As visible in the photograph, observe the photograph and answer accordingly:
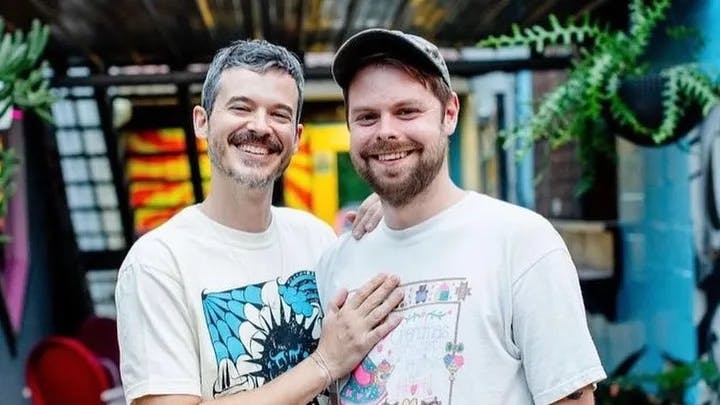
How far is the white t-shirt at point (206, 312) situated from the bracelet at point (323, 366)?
10cm

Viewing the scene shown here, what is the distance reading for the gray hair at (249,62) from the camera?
1.94 meters

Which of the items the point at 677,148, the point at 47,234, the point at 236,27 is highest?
the point at 236,27

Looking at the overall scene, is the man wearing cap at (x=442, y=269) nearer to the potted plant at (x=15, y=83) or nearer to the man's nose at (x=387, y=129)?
the man's nose at (x=387, y=129)

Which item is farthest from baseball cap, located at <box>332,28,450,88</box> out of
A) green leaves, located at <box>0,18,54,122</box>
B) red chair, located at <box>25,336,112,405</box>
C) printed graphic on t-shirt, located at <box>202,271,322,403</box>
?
Result: red chair, located at <box>25,336,112,405</box>

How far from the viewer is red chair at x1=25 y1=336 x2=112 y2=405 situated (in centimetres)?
439

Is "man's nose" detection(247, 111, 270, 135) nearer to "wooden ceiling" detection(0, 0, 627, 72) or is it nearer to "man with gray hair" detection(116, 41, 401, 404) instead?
"man with gray hair" detection(116, 41, 401, 404)

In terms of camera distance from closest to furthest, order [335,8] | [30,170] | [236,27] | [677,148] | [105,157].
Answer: [677,148]
[335,8]
[236,27]
[30,170]
[105,157]

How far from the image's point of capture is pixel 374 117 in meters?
1.76

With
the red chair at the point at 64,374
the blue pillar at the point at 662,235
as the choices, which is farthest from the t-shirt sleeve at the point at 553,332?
the red chair at the point at 64,374

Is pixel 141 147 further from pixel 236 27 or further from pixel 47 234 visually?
pixel 236 27

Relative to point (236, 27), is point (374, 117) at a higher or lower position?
lower

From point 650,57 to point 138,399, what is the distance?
321cm

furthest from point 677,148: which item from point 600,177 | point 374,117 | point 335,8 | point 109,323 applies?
point 109,323

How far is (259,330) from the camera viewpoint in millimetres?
1884
